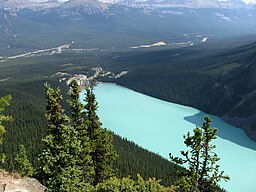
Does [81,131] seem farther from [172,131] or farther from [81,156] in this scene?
[172,131]

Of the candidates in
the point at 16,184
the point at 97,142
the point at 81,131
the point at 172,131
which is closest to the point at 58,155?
the point at 16,184

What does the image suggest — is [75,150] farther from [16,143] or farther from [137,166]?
[16,143]

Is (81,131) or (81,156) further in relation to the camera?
(81,131)

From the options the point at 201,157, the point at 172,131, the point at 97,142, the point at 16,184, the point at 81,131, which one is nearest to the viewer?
the point at 201,157

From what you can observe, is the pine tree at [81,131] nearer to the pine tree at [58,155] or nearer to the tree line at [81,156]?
the tree line at [81,156]

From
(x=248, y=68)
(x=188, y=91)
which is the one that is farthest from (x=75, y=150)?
(x=188, y=91)

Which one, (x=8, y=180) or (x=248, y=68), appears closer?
(x=8, y=180)

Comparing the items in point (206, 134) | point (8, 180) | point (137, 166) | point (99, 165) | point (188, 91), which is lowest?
point (188, 91)
